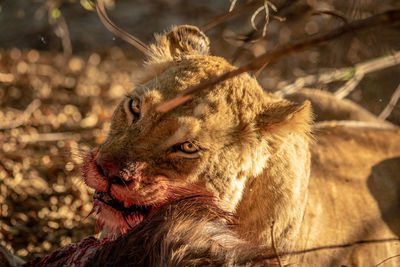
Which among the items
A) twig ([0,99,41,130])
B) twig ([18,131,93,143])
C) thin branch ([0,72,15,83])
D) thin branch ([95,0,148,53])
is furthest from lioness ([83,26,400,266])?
thin branch ([0,72,15,83])

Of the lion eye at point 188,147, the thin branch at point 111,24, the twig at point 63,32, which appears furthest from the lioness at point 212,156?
the twig at point 63,32

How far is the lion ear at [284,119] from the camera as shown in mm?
1921

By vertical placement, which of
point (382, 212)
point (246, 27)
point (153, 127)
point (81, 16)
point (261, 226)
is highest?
point (246, 27)

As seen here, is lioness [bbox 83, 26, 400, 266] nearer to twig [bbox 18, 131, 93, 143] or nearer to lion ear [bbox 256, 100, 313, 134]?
lion ear [bbox 256, 100, 313, 134]

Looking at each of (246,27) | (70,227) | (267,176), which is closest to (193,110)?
(267,176)

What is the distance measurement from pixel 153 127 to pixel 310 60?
15.6 ft

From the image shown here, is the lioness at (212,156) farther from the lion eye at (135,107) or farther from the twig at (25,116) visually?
the twig at (25,116)

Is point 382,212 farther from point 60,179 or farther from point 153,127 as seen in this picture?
point 60,179

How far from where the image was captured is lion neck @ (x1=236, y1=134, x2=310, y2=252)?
196 cm

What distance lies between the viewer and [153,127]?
70.4 inches

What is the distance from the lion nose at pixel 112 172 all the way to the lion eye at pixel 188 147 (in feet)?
0.89

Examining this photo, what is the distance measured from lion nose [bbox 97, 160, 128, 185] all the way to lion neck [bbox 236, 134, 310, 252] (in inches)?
22.2

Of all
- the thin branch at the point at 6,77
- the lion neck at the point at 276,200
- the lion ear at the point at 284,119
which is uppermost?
the thin branch at the point at 6,77

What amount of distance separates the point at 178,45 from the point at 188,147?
0.77m
